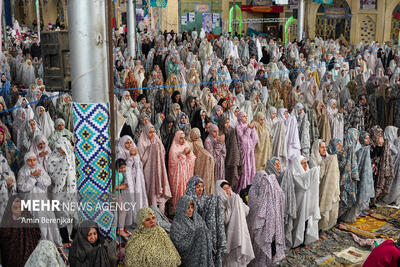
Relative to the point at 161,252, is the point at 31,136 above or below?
above

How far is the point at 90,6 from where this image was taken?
412 centimetres

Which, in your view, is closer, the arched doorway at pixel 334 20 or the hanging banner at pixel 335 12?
the arched doorway at pixel 334 20

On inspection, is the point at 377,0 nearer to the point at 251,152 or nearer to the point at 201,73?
the point at 201,73

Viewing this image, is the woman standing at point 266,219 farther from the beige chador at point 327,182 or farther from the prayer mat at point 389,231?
the prayer mat at point 389,231

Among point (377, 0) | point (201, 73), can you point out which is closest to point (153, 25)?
point (377, 0)

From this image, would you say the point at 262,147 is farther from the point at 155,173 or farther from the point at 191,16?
the point at 191,16

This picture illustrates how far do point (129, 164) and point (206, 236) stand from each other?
188 centimetres

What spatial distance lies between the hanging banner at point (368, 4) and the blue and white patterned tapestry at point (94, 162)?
22008mm

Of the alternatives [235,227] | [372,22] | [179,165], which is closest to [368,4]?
[372,22]

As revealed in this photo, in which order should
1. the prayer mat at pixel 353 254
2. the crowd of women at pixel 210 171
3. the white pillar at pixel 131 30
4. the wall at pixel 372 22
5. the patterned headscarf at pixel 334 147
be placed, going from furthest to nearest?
the wall at pixel 372 22 → the white pillar at pixel 131 30 → the patterned headscarf at pixel 334 147 → the prayer mat at pixel 353 254 → the crowd of women at pixel 210 171

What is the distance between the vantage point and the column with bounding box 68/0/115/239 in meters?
4.17

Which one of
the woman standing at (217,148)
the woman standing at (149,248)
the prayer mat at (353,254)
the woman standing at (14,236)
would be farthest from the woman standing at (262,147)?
the woman standing at (14,236)

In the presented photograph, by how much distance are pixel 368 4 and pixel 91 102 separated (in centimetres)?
2217

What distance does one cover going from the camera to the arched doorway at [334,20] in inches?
969
